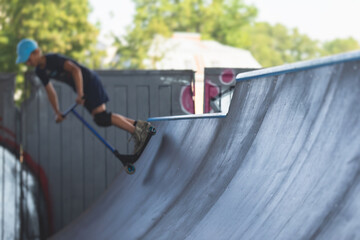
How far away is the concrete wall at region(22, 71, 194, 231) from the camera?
8.67m

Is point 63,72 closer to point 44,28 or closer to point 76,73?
point 76,73

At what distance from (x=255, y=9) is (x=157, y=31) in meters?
24.9

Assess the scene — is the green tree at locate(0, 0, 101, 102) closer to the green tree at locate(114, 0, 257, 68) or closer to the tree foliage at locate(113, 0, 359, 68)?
the tree foliage at locate(113, 0, 359, 68)

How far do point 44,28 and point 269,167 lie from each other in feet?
75.9

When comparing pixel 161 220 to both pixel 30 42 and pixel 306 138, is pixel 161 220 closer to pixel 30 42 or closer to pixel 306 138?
pixel 306 138

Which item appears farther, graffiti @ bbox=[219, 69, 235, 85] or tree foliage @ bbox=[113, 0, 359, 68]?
tree foliage @ bbox=[113, 0, 359, 68]

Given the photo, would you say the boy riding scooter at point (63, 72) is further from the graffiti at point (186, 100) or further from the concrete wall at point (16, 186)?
the graffiti at point (186, 100)

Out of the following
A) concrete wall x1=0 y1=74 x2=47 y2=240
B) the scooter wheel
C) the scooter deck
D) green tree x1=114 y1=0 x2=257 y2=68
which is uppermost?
green tree x1=114 y1=0 x2=257 y2=68

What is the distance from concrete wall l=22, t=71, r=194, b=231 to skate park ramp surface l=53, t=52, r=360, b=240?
4.36 m

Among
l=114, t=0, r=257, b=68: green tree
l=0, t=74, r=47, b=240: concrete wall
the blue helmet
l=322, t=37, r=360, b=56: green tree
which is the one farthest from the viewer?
l=322, t=37, r=360, b=56: green tree

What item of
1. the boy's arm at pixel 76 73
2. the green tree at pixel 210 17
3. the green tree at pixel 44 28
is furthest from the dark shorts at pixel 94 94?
the green tree at pixel 210 17

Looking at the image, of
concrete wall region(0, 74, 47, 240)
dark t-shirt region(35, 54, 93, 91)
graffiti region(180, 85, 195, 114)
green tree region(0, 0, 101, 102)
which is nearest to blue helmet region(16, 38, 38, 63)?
dark t-shirt region(35, 54, 93, 91)

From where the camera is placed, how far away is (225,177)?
3.08 m

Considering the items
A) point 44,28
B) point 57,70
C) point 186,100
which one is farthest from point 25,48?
point 44,28
